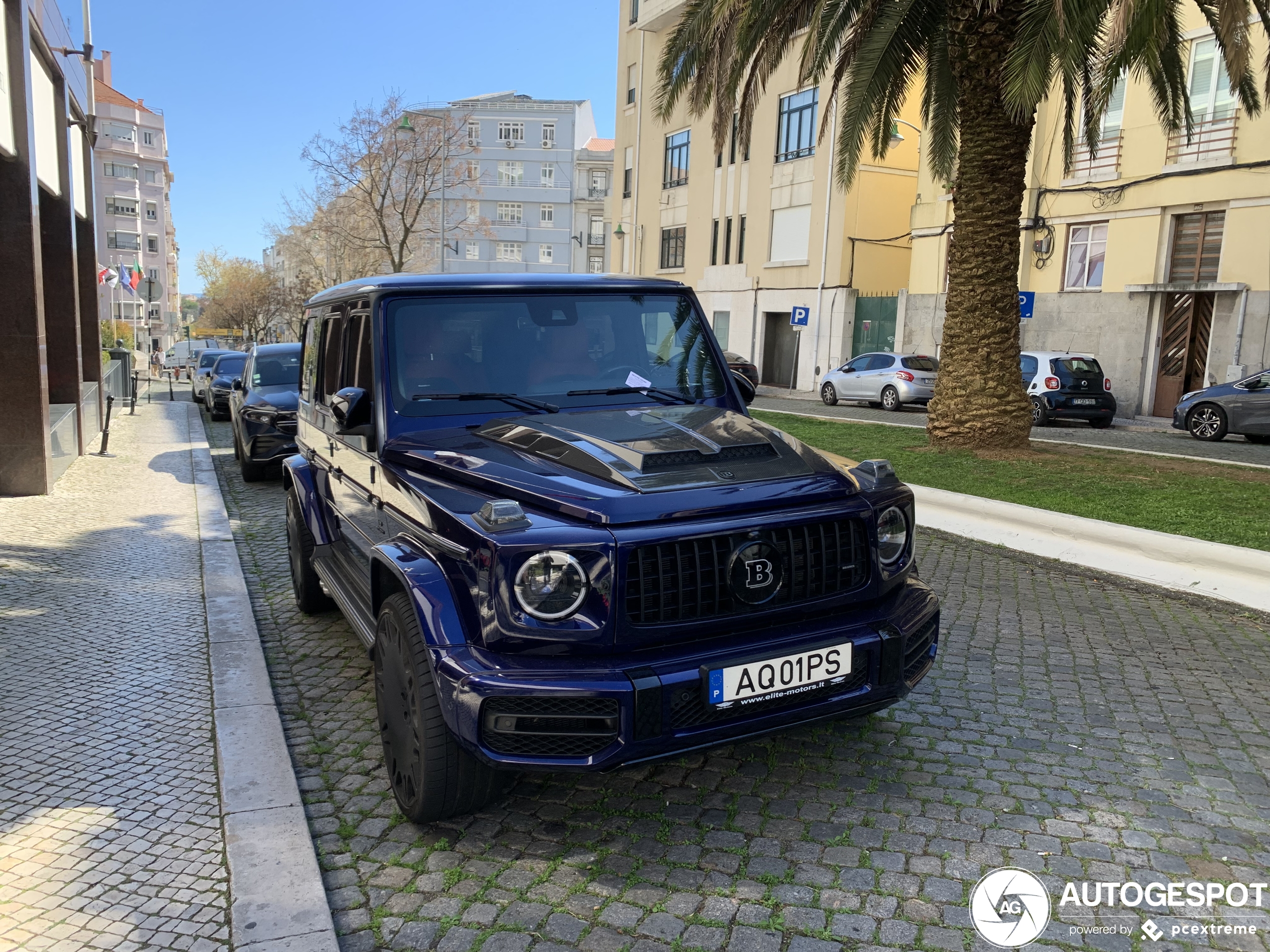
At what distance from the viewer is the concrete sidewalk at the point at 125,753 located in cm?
287

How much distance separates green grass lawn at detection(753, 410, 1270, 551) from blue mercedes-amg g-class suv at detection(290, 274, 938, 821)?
517 cm

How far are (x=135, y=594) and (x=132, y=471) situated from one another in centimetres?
615

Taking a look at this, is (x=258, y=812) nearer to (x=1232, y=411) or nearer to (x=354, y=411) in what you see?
(x=354, y=411)

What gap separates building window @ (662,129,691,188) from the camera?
3975 centimetres

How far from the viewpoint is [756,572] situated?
10.2 feet

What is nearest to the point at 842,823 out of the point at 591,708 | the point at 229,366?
the point at 591,708

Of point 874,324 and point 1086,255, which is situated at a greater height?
point 1086,255

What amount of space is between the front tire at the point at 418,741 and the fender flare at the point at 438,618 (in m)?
0.07

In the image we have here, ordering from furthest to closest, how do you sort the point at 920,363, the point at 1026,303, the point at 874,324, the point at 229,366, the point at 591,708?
1. the point at 874,324
2. the point at 920,363
3. the point at 1026,303
4. the point at 229,366
5. the point at 591,708

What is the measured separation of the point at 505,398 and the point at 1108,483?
785 centimetres

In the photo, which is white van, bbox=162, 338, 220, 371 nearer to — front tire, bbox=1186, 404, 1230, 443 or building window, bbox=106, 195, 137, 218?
front tire, bbox=1186, 404, 1230, 443

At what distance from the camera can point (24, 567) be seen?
22.2 feet

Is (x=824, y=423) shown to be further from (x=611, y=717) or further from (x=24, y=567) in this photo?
(x=611, y=717)

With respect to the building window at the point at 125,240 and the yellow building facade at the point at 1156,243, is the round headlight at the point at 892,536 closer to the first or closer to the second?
the yellow building facade at the point at 1156,243
